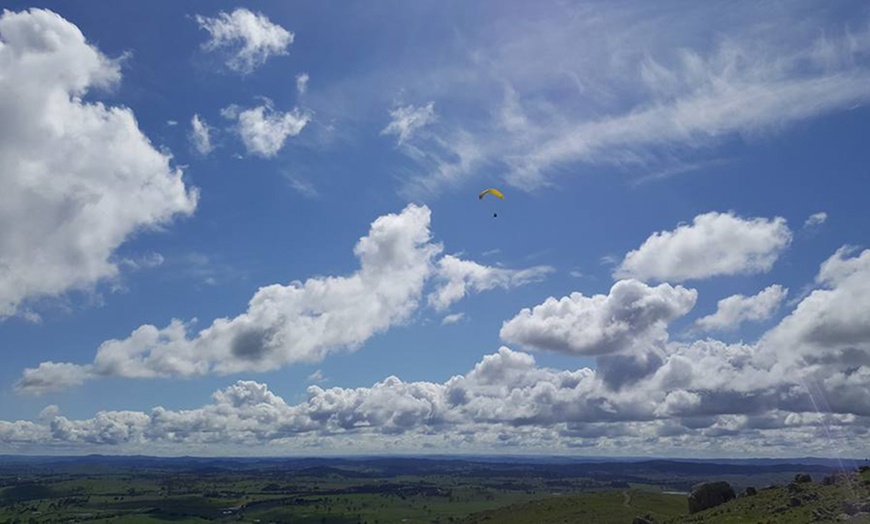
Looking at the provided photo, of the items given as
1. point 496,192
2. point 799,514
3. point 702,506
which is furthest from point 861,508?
point 496,192

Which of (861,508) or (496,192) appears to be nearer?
(861,508)

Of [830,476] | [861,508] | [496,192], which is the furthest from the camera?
[830,476]

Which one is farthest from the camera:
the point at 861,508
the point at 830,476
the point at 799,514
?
the point at 830,476

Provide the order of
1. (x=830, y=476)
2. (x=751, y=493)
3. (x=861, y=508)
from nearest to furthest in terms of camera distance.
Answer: (x=861, y=508) → (x=830, y=476) → (x=751, y=493)

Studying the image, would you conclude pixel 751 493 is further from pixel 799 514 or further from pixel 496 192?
pixel 496 192

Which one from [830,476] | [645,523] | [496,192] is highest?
[496,192]

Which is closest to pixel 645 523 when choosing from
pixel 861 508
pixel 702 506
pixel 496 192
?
pixel 702 506

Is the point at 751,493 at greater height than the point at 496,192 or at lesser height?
lesser

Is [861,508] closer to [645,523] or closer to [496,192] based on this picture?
[645,523]

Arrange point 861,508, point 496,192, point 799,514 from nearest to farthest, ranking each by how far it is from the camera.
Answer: point 861,508
point 799,514
point 496,192
